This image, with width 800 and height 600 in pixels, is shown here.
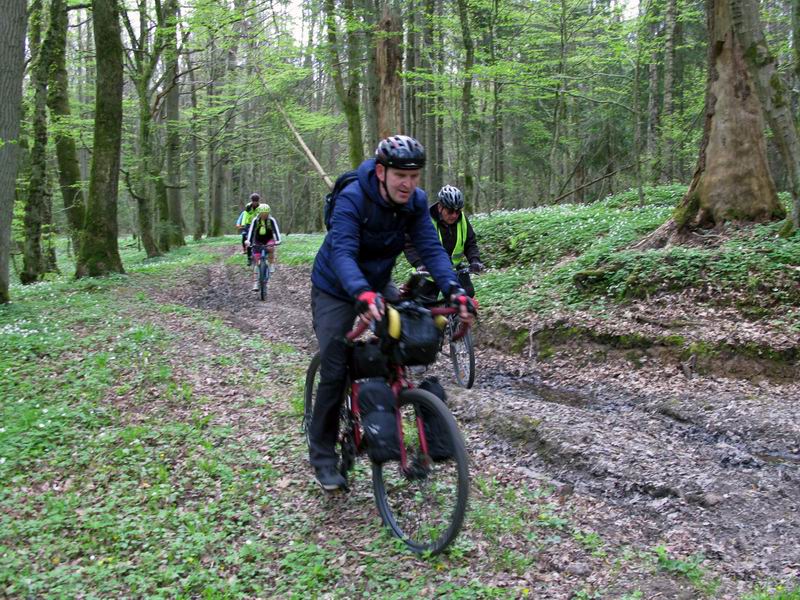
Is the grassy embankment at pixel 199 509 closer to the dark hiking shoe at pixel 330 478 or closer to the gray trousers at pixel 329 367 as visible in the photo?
the dark hiking shoe at pixel 330 478

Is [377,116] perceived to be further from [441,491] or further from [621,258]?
[441,491]

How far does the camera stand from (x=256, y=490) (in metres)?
4.82

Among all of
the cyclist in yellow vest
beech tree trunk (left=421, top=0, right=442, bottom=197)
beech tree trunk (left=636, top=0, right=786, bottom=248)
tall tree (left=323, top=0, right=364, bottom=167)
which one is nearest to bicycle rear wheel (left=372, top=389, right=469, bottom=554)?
the cyclist in yellow vest

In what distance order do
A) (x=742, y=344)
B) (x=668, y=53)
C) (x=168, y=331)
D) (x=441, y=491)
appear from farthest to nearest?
(x=668, y=53) < (x=168, y=331) < (x=742, y=344) < (x=441, y=491)

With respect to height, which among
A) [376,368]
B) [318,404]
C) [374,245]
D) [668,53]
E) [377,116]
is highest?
[668,53]

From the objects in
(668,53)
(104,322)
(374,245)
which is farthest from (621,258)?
(668,53)

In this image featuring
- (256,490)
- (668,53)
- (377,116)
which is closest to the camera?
(256,490)

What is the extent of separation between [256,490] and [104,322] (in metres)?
6.48

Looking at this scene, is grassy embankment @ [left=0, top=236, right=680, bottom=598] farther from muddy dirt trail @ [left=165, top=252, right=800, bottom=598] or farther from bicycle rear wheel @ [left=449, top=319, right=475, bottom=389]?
bicycle rear wheel @ [left=449, top=319, right=475, bottom=389]

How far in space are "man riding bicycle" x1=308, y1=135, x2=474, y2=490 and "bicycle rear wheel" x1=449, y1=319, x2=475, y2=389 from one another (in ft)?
12.0

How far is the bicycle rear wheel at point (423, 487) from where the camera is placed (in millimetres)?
3521

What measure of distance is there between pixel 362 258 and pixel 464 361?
4.09 meters

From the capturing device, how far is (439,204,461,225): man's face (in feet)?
26.5

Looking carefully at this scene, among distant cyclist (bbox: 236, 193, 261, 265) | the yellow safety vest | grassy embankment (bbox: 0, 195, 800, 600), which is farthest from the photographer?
distant cyclist (bbox: 236, 193, 261, 265)
